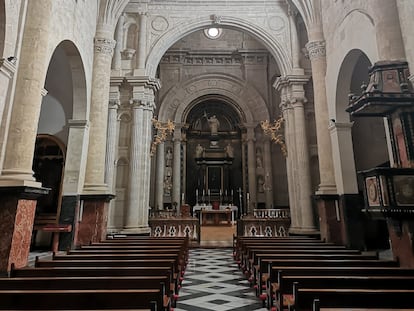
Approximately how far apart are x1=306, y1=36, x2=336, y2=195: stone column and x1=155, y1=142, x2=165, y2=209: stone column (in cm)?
908

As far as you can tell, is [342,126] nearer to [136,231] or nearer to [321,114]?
[321,114]

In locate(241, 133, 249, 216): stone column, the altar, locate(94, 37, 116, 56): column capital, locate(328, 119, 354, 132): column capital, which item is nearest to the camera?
locate(328, 119, 354, 132): column capital

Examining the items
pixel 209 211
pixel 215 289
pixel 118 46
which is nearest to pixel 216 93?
pixel 209 211

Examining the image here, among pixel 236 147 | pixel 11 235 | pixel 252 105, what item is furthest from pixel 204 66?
pixel 11 235

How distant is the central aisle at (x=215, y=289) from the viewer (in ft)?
13.0

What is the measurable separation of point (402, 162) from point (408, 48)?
1881mm

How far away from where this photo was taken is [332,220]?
783cm

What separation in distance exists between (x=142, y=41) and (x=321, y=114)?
7.17 m

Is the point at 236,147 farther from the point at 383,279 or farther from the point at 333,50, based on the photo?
the point at 383,279

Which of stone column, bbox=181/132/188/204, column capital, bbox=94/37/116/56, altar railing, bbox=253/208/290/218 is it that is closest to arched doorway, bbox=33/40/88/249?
column capital, bbox=94/37/116/56

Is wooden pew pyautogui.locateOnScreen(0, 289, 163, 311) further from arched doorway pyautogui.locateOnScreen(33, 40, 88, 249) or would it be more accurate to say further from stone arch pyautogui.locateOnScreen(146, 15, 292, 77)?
stone arch pyautogui.locateOnScreen(146, 15, 292, 77)

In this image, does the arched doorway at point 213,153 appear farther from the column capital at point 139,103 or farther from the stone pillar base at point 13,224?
the stone pillar base at point 13,224

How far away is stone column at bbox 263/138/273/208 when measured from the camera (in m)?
15.5

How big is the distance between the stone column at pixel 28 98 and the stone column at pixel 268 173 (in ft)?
40.7
